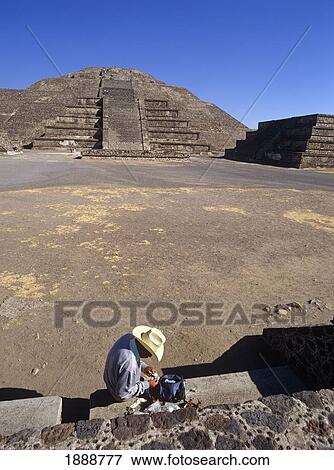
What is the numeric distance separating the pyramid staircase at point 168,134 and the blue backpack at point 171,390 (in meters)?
22.2

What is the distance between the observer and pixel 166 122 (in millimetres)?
27547

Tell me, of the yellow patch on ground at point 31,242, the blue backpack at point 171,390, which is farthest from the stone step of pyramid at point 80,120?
the blue backpack at point 171,390

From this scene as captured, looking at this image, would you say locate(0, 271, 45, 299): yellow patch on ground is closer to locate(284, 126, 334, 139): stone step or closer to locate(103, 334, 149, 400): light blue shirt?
locate(103, 334, 149, 400): light blue shirt

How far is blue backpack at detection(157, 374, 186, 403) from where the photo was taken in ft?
7.20

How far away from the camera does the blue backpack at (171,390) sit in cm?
219

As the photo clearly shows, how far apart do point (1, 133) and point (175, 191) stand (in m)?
22.9

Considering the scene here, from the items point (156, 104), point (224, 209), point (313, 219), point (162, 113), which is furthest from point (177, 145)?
point (313, 219)

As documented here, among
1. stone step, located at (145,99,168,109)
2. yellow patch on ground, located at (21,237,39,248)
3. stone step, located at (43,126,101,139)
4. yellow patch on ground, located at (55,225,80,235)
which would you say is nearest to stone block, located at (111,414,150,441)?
yellow patch on ground, located at (21,237,39,248)

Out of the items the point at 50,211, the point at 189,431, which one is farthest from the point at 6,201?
the point at 189,431

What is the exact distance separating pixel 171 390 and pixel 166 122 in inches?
1078

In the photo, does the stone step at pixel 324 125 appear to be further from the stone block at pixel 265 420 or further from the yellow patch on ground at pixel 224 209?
the stone block at pixel 265 420

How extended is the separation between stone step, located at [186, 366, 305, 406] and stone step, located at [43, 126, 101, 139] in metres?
24.7

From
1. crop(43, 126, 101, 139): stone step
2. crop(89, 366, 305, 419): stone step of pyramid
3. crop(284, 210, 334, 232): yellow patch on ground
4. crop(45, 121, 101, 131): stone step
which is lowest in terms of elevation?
crop(89, 366, 305, 419): stone step of pyramid
